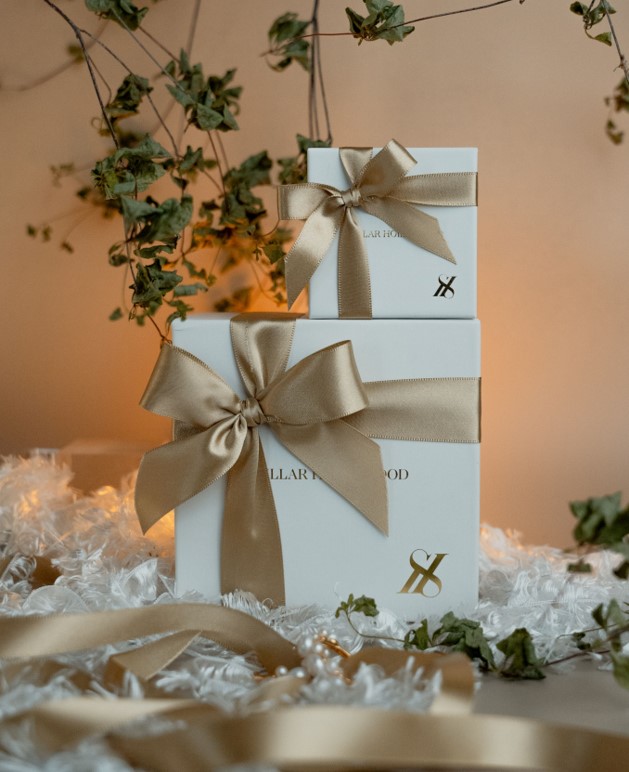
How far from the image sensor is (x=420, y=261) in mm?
881

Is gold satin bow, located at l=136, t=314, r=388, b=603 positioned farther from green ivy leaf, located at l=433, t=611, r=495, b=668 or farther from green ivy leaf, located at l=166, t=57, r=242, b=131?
green ivy leaf, located at l=166, t=57, r=242, b=131

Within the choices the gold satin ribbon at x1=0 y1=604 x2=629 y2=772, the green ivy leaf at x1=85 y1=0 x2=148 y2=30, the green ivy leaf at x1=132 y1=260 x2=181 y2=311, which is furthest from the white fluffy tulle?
the green ivy leaf at x1=85 y1=0 x2=148 y2=30

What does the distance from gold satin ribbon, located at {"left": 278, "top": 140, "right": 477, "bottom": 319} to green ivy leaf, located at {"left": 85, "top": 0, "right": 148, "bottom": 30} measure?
31 centimetres

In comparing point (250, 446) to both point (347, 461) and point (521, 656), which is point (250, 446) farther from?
point (521, 656)

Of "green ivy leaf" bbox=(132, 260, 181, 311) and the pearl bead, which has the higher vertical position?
"green ivy leaf" bbox=(132, 260, 181, 311)

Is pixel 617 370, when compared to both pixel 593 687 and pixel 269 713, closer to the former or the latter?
pixel 593 687

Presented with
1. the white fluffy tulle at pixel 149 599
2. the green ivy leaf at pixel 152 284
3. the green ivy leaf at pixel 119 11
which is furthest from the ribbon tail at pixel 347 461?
the green ivy leaf at pixel 119 11

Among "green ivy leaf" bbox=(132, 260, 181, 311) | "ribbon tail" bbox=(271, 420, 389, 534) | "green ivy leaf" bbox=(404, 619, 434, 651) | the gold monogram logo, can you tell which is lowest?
"green ivy leaf" bbox=(404, 619, 434, 651)

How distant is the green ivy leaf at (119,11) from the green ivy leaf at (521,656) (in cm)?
82

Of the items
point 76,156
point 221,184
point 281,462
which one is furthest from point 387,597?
point 76,156

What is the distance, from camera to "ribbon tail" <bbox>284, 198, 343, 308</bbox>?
0.89 meters

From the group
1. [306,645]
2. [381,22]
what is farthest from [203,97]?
[306,645]

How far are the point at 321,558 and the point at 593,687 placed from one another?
30 cm

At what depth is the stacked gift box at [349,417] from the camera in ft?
2.83
